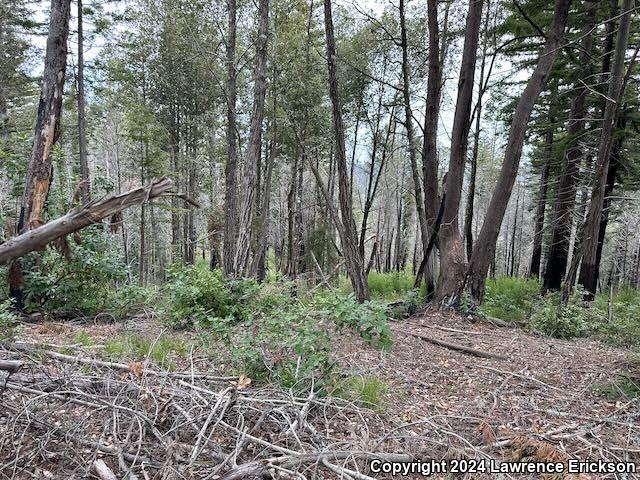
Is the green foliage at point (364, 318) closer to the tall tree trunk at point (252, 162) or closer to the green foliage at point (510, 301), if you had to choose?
the tall tree trunk at point (252, 162)

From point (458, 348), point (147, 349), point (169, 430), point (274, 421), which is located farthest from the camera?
point (458, 348)

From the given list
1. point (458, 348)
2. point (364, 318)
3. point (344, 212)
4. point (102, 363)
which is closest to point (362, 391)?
point (364, 318)

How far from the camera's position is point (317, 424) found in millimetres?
2396

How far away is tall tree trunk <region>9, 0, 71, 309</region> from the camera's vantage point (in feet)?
17.7

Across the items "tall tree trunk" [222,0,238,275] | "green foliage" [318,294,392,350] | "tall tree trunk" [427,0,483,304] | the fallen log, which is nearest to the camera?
the fallen log

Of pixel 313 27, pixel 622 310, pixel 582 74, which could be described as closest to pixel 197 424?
pixel 622 310

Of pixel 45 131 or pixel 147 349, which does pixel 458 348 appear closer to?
pixel 147 349

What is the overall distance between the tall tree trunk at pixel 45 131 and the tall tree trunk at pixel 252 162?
2722 mm

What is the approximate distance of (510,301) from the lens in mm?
8039

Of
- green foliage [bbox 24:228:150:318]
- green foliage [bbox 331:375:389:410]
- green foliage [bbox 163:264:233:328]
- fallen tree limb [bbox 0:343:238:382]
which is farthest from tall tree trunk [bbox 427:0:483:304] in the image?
green foliage [bbox 24:228:150:318]

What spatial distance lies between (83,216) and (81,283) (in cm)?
420

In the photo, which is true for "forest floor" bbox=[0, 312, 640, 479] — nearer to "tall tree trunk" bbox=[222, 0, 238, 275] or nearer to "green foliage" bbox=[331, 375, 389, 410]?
"green foliage" bbox=[331, 375, 389, 410]

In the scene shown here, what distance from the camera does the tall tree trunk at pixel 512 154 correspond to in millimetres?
5555

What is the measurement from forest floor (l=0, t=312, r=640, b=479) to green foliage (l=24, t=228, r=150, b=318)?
2.59 meters
